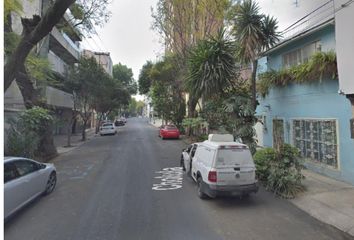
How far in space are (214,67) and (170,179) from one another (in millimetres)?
5715

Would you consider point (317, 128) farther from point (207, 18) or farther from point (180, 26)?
point (180, 26)

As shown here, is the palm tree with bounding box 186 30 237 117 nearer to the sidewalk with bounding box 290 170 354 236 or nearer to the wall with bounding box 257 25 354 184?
the wall with bounding box 257 25 354 184

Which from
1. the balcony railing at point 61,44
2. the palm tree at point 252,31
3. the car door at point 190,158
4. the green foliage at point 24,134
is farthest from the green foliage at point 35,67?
the palm tree at point 252,31

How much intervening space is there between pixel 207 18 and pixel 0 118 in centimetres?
1689

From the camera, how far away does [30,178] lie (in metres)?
7.77

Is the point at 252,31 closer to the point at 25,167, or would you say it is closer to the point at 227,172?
the point at 227,172

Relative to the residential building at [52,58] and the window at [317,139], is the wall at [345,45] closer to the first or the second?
the window at [317,139]

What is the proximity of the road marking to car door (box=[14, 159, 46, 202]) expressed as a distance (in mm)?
3497

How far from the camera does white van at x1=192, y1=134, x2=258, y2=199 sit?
796 cm

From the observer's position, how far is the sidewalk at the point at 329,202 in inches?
264

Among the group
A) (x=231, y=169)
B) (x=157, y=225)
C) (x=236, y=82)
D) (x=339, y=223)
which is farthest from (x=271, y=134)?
(x=157, y=225)

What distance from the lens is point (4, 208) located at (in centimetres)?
637

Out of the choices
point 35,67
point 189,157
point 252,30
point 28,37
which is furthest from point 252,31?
point 35,67

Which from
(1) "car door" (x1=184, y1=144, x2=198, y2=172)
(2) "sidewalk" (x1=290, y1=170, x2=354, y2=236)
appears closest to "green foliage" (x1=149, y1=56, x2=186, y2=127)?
(1) "car door" (x1=184, y1=144, x2=198, y2=172)
